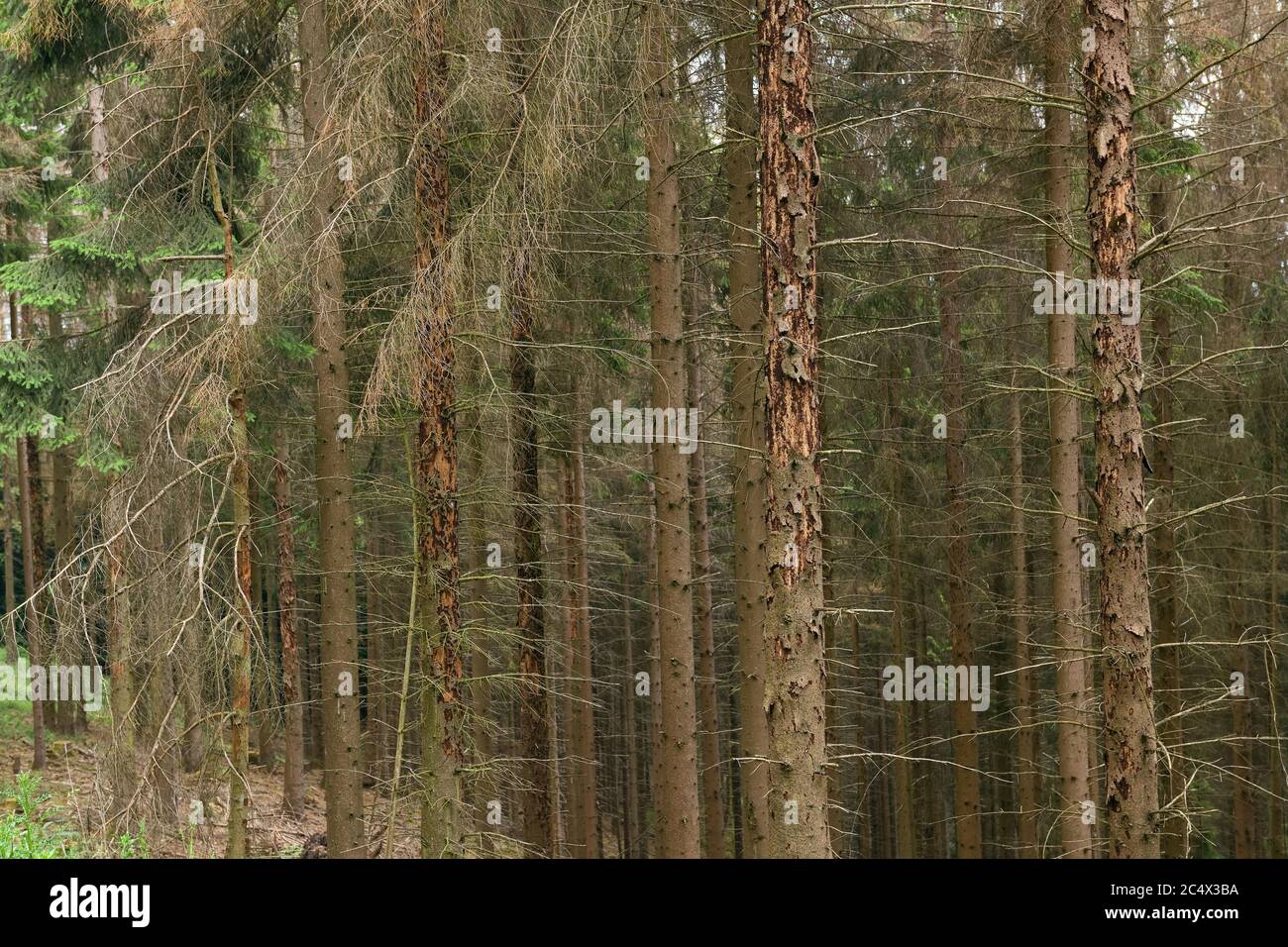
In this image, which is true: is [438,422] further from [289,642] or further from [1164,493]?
[289,642]

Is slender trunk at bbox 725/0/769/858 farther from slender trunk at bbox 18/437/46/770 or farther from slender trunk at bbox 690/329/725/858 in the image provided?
slender trunk at bbox 18/437/46/770

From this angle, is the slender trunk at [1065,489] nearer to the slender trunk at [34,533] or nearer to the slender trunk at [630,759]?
the slender trunk at [34,533]

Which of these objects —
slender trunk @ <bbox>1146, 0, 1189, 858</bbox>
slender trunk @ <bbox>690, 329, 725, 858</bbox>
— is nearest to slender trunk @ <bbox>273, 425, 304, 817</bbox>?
slender trunk @ <bbox>690, 329, 725, 858</bbox>

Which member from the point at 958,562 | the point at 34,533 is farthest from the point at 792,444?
the point at 34,533

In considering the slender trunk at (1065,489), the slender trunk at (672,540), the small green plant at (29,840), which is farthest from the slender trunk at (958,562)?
the small green plant at (29,840)
